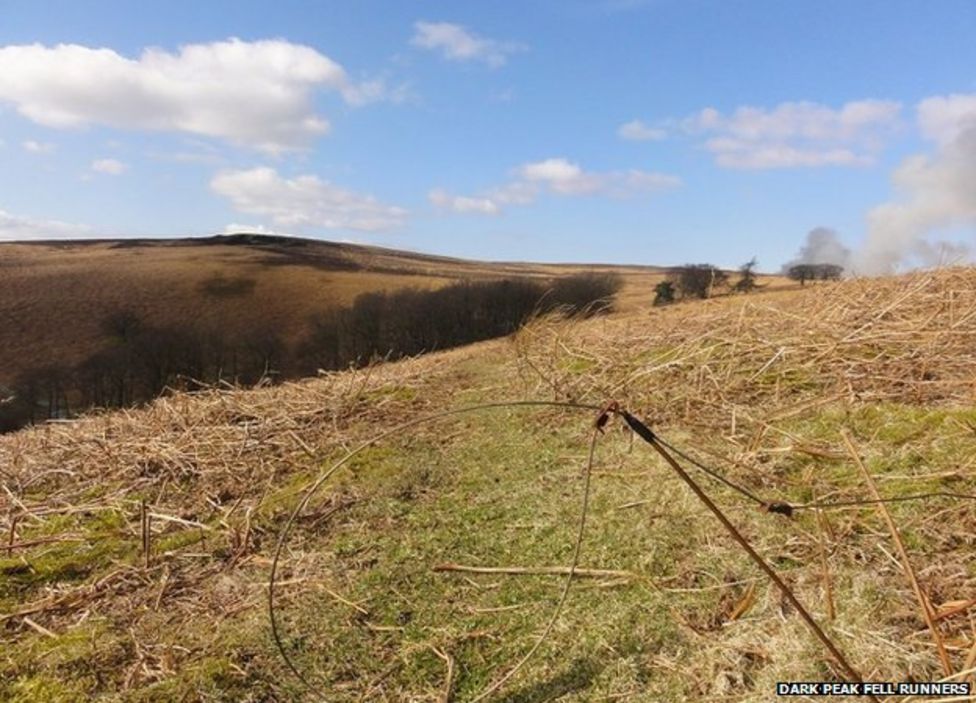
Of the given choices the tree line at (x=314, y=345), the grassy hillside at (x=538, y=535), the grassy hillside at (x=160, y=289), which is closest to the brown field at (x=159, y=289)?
the grassy hillside at (x=160, y=289)

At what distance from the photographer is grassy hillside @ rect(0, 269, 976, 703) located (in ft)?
7.13

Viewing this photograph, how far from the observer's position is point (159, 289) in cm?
7644

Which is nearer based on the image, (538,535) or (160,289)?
(538,535)

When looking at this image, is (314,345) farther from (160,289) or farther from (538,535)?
(538,535)

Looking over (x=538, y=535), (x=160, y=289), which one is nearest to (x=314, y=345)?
(x=160, y=289)

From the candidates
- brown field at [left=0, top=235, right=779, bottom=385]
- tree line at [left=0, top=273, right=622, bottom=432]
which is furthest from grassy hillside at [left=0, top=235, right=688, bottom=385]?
tree line at [left=0, top=273, right=622, bottom=432]

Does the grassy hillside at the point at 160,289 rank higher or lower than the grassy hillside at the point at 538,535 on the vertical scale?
lower

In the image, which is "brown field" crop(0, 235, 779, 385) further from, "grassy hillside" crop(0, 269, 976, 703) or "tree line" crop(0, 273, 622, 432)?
"grassy hillside" crop(0, 269, 976, 703)

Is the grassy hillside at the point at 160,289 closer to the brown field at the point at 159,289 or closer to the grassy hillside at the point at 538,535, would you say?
the brown field at the point at 159,289

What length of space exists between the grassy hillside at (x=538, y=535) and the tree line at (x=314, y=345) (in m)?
35.9

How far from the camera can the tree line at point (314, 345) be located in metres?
44.2

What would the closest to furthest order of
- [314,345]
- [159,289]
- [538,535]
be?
[538,535] < [314,345] < [159,289]

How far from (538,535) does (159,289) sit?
271ft

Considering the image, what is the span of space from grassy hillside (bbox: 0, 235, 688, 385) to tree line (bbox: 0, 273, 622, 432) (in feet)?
25.3
